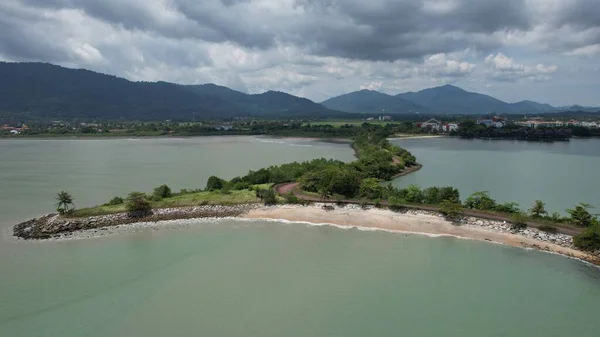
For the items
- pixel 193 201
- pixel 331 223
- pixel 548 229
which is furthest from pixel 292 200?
pixel 548 229

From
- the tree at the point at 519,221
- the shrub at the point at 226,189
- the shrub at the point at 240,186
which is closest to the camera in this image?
the tree at the point at 519,221

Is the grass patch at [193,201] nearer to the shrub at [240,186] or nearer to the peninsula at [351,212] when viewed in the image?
the peninsula at [351,212]

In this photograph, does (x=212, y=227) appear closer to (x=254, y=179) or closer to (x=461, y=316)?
(x=254, y=179)

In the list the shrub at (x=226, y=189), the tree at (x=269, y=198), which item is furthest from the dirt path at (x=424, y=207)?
the shrub at (x=226, y=189)

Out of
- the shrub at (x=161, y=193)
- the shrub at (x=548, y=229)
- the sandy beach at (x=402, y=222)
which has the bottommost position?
the sandy beach at (x=402, y=222)

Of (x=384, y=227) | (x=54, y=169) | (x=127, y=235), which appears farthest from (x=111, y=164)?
(x=384, y=227)

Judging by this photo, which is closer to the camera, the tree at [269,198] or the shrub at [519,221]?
the shrub at [519,221]

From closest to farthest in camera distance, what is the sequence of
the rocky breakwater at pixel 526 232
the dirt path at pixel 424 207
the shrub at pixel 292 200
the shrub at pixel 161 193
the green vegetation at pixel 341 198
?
the rocky breakwater at pixel 526 232
the dirt path at pixel 424 207
the green vegetation at pixel 341 198
the shrub at pixel 292 200
the shrub at pixel 161 193

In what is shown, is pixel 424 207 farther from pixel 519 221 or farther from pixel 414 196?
pixel 519 221

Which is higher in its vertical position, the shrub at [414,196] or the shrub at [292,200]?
the shrub at [414,196]
